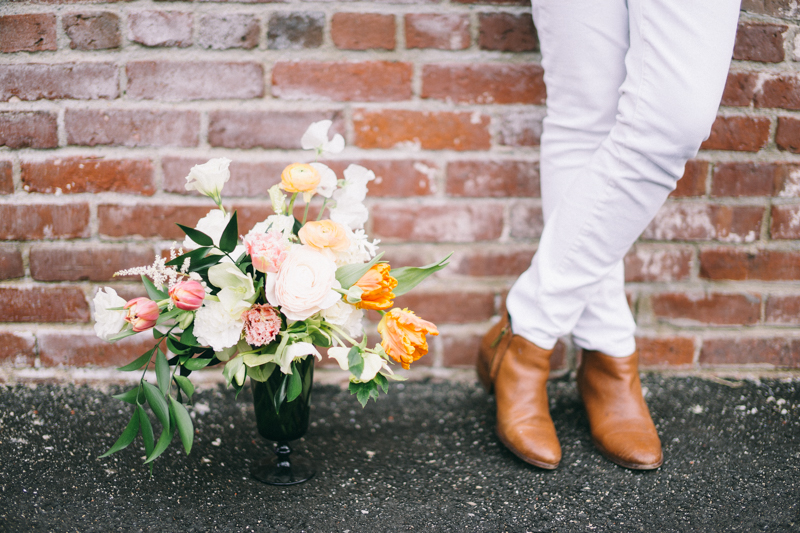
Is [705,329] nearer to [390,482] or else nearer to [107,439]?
[390,482]

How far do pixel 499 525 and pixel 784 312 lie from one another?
90cm

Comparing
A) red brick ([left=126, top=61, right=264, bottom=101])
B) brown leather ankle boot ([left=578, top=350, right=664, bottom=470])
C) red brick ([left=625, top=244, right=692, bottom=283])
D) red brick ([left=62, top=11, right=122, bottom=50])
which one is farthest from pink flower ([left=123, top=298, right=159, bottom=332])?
red brick ([left=625, top=244, right=692, bottom=283])

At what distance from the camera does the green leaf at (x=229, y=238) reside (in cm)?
67

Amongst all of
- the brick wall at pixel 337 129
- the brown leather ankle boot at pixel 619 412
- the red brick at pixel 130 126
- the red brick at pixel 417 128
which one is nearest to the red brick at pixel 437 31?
the brick wall at pixel 337 129

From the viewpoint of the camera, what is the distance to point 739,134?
1.14m

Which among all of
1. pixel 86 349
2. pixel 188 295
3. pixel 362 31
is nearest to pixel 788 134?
pixel 362 31

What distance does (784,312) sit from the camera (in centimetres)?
120

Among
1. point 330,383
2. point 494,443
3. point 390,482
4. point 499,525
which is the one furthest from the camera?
point 330,383

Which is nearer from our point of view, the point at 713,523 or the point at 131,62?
the point at 713,523

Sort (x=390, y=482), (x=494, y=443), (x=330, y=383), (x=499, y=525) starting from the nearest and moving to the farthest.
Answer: (x=499, y=525) < (x=390, y=482) < (x=494, y=443) < (x=330, y=383)

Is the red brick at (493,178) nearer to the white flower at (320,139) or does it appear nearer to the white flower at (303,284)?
the white flower at (320,139)

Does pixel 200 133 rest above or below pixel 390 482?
above

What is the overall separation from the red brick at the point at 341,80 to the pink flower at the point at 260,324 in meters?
0.57

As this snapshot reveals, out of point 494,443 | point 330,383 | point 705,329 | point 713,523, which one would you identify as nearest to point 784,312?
point 705,329
